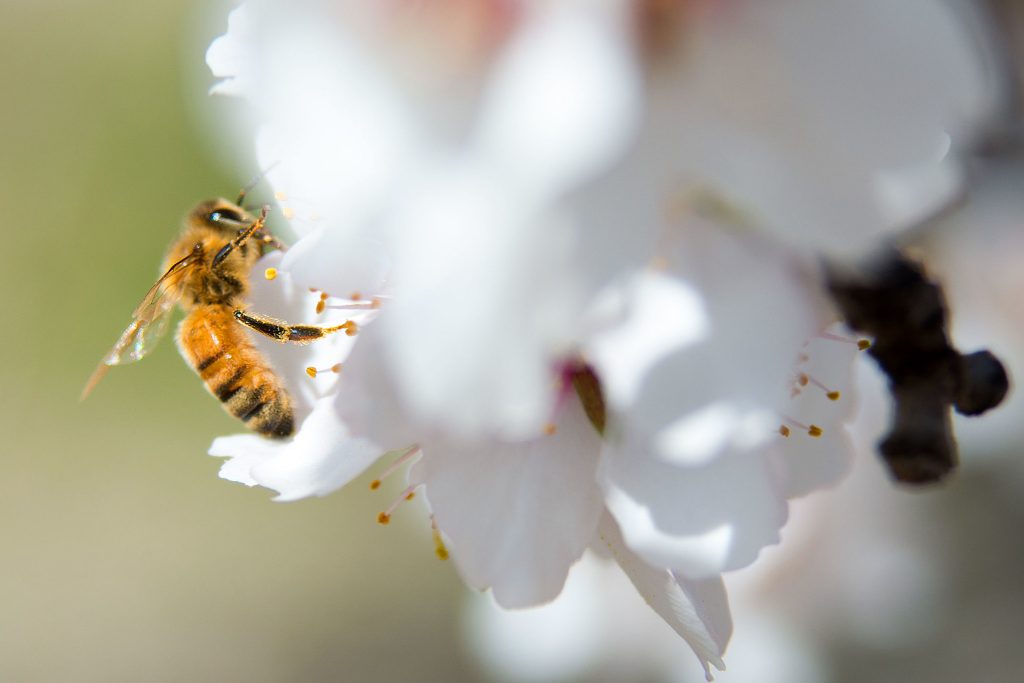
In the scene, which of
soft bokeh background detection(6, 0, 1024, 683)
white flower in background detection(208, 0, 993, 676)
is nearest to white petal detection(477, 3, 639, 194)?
white flower in background detection(208, 0, 993, 676)

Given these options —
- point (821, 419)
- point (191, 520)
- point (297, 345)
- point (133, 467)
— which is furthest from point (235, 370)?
point (133, 467)

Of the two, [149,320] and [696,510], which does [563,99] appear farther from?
[149,320]

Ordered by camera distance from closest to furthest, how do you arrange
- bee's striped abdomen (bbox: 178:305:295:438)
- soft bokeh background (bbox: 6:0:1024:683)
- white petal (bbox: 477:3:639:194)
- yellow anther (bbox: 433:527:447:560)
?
white petal (bbox: 477:3:639:194) < yellow anther (bbox: 433:527:447:560) < bee's striped abdomen (bbox: 178:305:295:438) < soft bokeh background (bbox: 6:0:1024:683)

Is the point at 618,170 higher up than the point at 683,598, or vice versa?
the point at 618,170

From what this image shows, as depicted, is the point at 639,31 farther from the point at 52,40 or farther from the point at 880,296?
the point at 52,40

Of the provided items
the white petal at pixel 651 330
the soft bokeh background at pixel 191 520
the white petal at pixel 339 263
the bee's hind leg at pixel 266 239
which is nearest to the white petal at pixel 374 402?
the white petal at pixel 339 263

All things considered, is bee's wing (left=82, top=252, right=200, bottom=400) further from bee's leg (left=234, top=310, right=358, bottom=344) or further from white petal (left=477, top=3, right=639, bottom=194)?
white petal (left=477, top=3, right=639, bottom=194)

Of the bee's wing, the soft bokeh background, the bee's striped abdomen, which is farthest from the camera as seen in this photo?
the soft bokeh background
